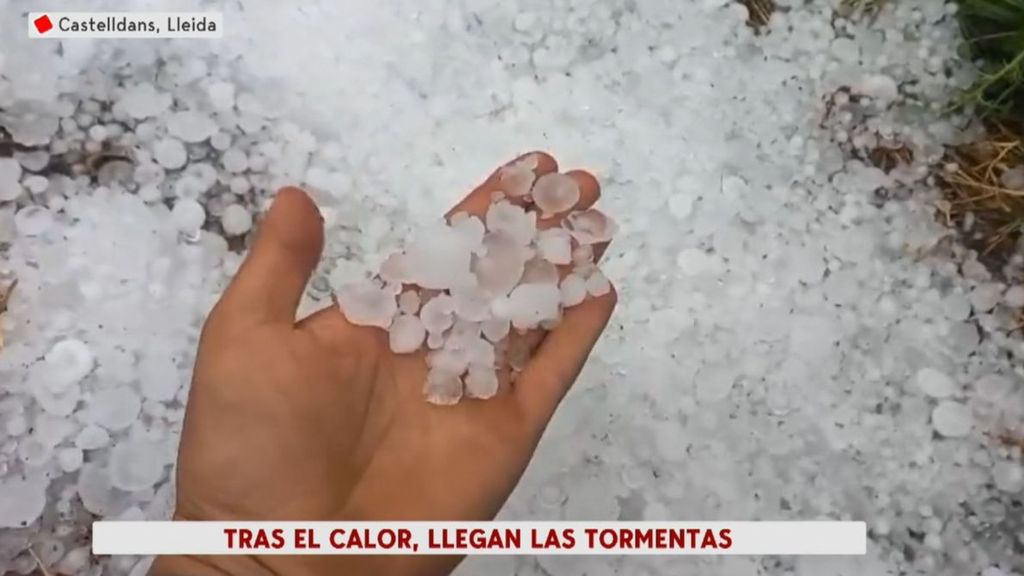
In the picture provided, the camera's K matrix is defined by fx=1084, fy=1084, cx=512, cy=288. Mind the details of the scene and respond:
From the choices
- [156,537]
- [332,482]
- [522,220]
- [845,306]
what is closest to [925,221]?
[845,306]

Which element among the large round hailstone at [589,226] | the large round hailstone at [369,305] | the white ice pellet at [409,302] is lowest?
the large round hailstone at [369,305]

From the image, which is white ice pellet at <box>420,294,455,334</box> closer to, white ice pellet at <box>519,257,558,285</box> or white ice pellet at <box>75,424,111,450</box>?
white ice pellet at <box>519,257,558,285</box>

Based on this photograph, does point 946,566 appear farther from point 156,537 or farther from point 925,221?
point 156,537

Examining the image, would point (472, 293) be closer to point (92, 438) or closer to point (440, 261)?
point (440, 261)

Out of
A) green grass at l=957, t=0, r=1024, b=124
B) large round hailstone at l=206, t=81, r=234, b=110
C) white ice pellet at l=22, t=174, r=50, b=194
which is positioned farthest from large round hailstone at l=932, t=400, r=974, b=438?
white ice pellet at l=22, t=174, r=50, b=194

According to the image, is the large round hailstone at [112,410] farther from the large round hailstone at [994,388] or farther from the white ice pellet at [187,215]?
the large round hailstone at [994,388]

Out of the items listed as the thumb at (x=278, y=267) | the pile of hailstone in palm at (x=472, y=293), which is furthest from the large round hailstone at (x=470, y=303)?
the thumb at (x=278, y=267)
